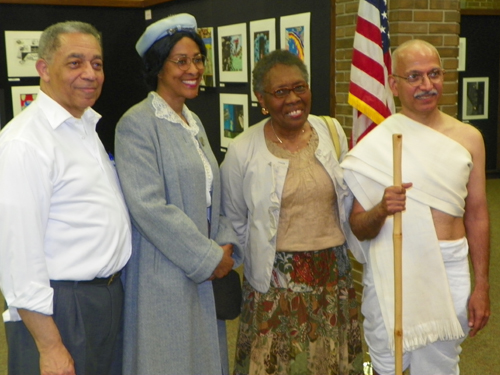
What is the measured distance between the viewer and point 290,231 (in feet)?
8.82

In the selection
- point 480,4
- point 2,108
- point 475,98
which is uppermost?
point 480,4

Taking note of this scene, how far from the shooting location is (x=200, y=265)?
2.41 metres

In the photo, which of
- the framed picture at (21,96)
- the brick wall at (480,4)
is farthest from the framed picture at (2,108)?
the brick wall at (480,4)

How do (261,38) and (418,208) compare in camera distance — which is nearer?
(418,208)

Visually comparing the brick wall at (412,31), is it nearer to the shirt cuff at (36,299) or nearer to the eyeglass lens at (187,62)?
the eyeglass lens at (187,62)

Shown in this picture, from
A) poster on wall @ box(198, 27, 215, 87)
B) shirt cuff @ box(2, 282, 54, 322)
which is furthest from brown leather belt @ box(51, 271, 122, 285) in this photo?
poster on wall @ box(198, 27, 215, 87)

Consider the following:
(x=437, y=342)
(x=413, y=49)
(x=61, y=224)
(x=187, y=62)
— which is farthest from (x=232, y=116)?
(x=61, y=224)

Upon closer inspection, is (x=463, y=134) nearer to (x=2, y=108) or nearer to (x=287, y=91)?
(x=287, y=91)

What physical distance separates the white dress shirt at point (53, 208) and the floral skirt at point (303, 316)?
0.77m

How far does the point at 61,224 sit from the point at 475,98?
31.8 ft

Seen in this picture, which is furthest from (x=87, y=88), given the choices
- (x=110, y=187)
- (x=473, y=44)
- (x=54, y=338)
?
(x=473, y=44)

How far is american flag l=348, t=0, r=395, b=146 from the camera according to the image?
3854mm

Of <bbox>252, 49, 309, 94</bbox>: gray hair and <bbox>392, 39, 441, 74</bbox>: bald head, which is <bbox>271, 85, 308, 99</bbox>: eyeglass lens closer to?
<bbox>252, 49, 309, 94</bbox>: gray hair

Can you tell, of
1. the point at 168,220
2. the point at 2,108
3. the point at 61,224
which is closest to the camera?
the point at 61,224
